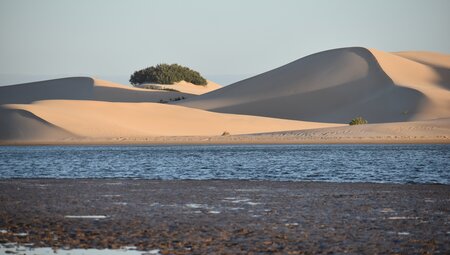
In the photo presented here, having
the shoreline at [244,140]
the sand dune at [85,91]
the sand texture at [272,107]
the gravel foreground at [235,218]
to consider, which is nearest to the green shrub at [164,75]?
the sand texture at [272,107]

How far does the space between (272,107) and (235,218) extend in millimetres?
104334

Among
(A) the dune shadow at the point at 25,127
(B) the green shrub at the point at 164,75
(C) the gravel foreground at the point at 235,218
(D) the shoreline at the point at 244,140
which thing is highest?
(B) the green shrub at the point at 164,75

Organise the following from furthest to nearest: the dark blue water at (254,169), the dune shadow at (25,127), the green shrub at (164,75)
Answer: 1. the green shrub at (164,75)
2. the dune shadow at (25,127)
3. the dark blue water at (254,169)

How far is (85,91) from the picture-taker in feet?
471

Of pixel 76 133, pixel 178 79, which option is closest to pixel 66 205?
pixel 76 133

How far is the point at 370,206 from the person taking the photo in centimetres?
2003

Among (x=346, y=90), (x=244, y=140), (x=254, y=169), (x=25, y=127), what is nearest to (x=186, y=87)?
(x=346, y=90)

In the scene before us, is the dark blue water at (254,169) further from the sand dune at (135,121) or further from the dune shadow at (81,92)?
the dune shadow at (81,92)

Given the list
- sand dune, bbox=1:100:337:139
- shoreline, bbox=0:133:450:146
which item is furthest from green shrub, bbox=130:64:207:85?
shoreline, bbox=0:133:450:146

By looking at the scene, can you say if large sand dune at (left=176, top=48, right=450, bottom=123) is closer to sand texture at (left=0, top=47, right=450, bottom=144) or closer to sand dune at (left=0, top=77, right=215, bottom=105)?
sand texture at (left=0, top=47, right=450, bottom=144)

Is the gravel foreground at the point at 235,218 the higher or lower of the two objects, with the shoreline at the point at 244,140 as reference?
lower

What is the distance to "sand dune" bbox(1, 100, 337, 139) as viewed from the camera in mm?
83188

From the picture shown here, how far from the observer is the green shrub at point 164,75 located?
17600cm

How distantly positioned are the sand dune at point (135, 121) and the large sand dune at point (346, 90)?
17229 millimetres
